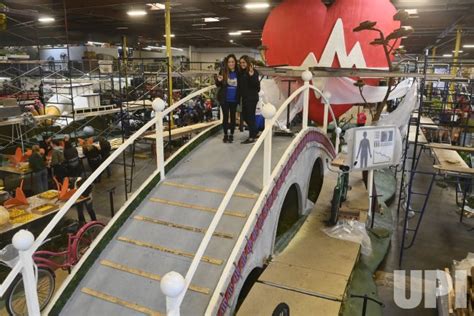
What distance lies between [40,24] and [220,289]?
19.0 meters

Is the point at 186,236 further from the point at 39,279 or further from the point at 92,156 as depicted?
the point at 92,156

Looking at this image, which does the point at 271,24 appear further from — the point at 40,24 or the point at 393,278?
the point at 40,24

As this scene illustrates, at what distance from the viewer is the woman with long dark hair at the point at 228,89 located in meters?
5.36

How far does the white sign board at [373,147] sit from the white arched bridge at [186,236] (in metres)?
0.80

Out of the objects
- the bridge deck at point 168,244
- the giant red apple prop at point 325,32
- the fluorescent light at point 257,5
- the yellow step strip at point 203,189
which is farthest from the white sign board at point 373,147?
the fluorescent light at point 257,5

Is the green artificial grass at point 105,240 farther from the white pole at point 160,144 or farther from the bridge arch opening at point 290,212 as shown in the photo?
the bridge arch opening at point 290,212

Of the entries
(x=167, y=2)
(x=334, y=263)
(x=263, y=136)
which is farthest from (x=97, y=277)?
(x=167, y=2)

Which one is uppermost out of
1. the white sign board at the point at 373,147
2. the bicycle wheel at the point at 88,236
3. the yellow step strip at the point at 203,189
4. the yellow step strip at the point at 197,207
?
the white sign board at the point at 373,147

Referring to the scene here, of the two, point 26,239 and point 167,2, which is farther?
point 167,2

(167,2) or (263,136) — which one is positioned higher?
(167,2)

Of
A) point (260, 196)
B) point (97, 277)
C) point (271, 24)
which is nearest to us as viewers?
point (97, 277)

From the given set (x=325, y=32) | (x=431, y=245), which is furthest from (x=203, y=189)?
(x=431, y=245)

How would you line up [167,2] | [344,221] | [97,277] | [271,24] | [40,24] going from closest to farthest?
[97,277] < [344,221] < [271,24] < [167,2] < [40,24]

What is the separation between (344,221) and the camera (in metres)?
5.99
